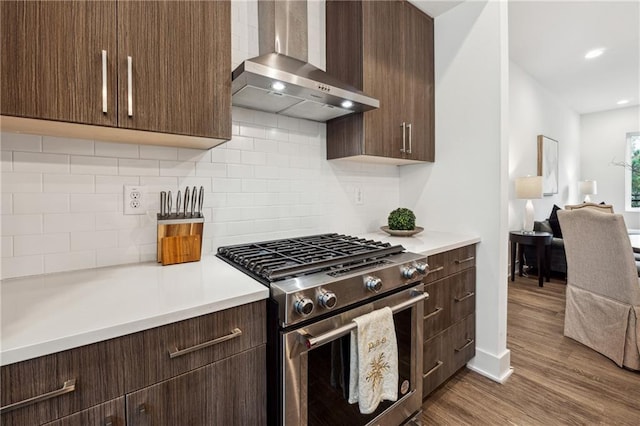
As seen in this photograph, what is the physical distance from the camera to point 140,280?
112cm

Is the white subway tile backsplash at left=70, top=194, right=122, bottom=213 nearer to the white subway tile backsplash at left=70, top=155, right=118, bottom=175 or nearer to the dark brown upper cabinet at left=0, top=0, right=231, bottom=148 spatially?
the white subway tile backsplash at left=70, top=155, right=118, bottom=175

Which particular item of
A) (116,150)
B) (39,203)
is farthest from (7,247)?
(116,150)

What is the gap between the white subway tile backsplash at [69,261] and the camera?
1.20m

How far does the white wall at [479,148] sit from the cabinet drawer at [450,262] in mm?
113

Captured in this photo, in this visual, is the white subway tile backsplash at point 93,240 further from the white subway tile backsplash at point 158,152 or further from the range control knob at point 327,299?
the range control knob at point 327,299

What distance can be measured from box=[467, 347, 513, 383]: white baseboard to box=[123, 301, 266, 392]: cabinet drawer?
1.73 metres

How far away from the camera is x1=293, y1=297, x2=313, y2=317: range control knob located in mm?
1003

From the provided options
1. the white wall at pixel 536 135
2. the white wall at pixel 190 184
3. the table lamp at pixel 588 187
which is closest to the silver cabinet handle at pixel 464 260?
the white wall at pixel 190 184

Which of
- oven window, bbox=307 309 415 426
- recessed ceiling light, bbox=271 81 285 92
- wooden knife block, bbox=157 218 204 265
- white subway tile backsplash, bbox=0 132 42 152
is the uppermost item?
recessed ceiling light, bbox=271 81 285 92

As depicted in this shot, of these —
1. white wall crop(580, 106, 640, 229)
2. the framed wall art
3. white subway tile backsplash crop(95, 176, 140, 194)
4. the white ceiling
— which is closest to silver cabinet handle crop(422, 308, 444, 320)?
white subway tile backsplash crop(95, 176, 140, 194)

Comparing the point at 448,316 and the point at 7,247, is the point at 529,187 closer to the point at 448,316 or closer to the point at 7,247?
the point at 448,316

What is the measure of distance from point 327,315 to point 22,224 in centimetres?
122

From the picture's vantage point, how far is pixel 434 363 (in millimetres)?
1747

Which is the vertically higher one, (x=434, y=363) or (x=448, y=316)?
(x=448, y=316)
